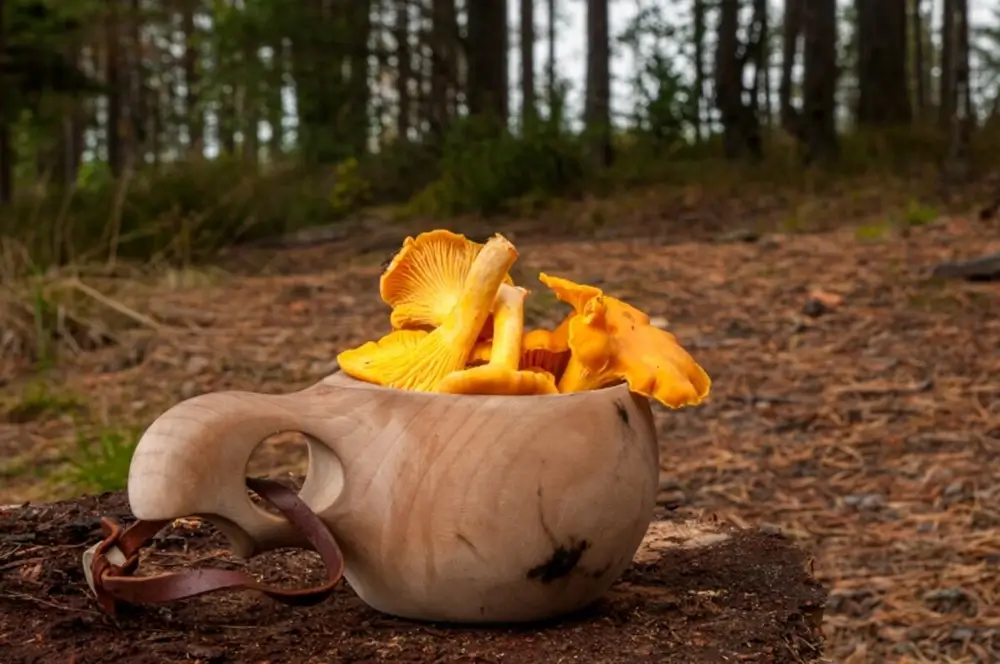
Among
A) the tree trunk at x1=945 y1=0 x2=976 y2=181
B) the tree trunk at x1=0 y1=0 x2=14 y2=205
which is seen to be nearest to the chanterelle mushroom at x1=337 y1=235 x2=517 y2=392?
the tree trunk at x1=945 y1=0 x2=976 y2=181

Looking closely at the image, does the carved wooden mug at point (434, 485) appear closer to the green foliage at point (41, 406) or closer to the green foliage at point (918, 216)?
the green foliage at point (41, 406)

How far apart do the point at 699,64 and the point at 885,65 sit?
130cm

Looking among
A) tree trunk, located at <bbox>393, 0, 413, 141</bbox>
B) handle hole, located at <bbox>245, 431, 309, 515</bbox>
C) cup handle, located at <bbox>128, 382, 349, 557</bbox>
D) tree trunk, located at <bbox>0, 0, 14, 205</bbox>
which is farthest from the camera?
tree trunk, located at <bbox>393, 0, 413, 141</bbox>

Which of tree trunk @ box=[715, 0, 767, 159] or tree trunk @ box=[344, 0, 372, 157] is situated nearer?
tree trunk @ box=[715, 0, 767, 159]

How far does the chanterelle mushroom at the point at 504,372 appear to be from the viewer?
107cm

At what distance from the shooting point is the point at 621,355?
112 centimetres

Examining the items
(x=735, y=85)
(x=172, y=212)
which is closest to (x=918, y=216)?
(x=735, y=85)

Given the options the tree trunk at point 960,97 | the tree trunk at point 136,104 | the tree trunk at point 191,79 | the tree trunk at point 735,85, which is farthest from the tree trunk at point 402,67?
the tree trunk at point 136,104

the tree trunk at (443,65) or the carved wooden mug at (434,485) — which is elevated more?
the tree trunk at (443,65)

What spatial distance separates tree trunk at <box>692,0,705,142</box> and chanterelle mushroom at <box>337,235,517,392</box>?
7.15m

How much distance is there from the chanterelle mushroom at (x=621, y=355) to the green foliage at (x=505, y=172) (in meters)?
5.29

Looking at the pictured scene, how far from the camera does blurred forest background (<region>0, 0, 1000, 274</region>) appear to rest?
230 inches

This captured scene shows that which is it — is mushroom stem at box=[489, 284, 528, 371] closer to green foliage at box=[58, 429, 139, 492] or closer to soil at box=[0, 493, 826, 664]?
soil at box=[0, 493, 826, 664]

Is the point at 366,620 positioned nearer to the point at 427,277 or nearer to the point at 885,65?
the point at 427,277
